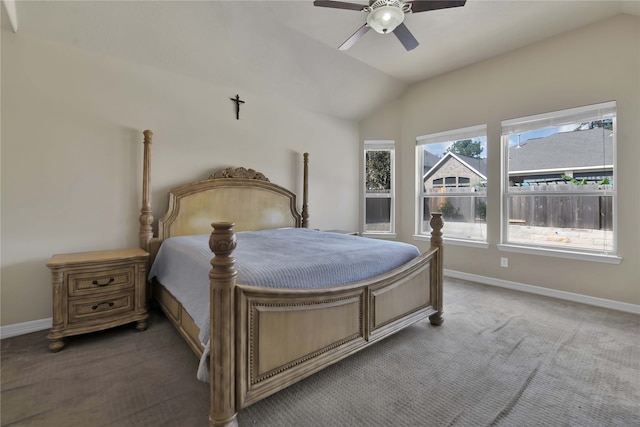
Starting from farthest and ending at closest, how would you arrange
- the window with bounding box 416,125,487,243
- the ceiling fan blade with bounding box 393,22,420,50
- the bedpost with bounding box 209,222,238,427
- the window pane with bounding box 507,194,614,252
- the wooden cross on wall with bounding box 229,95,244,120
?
the window with bounding box 416,125,487,243 < the wooden cross on wall with bounding box 229,95,244,120 < the window pane with bounding box 507,194,614,252 < the ceiling fan blade with bounding box 393,22,420,50 < the bedpost with bounding box 209,222,238,427

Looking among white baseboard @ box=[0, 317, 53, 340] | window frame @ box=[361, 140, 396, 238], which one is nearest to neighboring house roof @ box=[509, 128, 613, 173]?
window frame @ box=[361, 140, 396, 238]

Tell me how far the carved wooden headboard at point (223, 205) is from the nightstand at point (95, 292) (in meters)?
0.46

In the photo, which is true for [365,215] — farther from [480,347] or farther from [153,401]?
[153,401]

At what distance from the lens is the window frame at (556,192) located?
9.29 ft

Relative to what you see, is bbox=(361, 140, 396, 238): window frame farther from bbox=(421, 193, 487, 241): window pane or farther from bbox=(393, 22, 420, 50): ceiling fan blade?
bbox=(393, 22, 420, 50): ceiling fan blade

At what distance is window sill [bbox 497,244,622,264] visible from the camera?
282 cm

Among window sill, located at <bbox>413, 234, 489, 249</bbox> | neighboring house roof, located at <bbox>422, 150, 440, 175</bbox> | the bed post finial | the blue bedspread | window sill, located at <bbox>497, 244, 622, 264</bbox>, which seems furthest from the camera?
neighboring house roof, located at <bbox>422, 150, 440, 175</bbox>

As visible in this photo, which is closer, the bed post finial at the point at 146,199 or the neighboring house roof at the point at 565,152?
the bed post finial at the point at 146,199

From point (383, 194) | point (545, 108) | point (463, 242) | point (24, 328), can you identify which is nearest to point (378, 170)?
point (383, 194)

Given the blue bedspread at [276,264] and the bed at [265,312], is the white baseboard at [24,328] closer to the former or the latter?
the bed at [265,312]

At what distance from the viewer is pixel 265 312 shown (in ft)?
4.50

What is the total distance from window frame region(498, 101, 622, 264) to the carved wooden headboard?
2609 millimetres

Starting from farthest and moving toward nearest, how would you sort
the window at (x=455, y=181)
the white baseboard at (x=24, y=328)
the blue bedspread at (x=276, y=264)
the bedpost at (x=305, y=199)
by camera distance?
the bedpost at (x=305, y=199) → the window at (x=455, y=181) → the white baseboard at (x=24, y=328) → the blue bedspread at (x=276, y=264)

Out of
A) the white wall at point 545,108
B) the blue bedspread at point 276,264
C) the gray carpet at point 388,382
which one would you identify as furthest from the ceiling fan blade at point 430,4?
the gray carpet at point 388,382
